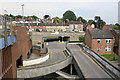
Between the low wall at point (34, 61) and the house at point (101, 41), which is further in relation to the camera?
the house at point (101, 41)

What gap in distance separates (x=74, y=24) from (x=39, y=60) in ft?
246

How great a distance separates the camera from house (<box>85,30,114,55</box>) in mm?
42125

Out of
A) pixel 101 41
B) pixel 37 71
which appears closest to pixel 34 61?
pixel 37 71

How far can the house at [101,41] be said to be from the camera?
42125mm

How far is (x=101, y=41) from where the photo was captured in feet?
141

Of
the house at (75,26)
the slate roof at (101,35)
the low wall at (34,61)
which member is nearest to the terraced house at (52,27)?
the house at (75,26)

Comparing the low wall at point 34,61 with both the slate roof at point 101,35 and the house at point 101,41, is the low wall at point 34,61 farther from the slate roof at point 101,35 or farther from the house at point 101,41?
the slate roof at point 101,35

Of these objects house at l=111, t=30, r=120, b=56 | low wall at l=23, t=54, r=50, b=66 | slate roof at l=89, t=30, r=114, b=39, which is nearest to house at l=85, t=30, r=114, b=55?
slate roof at l=89, t=30, r=114, b=39

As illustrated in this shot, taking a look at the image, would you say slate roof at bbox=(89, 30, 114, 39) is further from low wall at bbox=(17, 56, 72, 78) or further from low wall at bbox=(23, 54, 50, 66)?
low wall at bbox=(17, 56, 72, 78)

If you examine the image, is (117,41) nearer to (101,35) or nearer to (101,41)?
(101,41)

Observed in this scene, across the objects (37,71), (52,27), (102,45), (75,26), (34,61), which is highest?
(75,26)

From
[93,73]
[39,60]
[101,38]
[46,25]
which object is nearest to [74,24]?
[46,25]

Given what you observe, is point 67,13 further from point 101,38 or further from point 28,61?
point 28,61

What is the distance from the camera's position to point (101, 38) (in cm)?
4262
